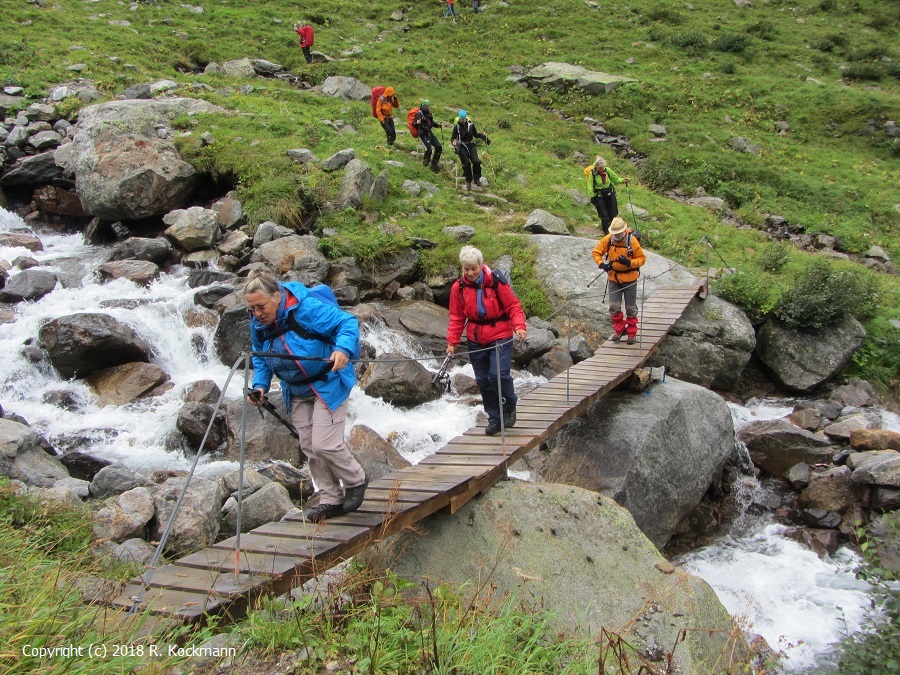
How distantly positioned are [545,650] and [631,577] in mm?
2592

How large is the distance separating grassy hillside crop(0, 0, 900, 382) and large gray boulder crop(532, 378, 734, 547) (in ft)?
16.2

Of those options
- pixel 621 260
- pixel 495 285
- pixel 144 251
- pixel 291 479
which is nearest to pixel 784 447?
pixel 621 260

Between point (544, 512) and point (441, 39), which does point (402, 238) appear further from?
point (441, 39)

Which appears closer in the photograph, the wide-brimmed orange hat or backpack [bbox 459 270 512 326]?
backpack [bbox 459 270 512 326]

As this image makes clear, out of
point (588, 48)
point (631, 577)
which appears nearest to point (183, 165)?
point (631, 577)

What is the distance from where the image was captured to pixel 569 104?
28875 millimetres

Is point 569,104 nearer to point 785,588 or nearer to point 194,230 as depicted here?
point 194,230

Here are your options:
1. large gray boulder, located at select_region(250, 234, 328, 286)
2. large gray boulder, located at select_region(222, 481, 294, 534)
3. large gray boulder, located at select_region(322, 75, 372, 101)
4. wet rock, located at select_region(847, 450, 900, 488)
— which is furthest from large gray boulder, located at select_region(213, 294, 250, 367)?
large gray boulder, located at select_region(322, 75, 372, 101)

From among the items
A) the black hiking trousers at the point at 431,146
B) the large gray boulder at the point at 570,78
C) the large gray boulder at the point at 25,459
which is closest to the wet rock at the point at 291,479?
the large gray boulder at the point at 25,459

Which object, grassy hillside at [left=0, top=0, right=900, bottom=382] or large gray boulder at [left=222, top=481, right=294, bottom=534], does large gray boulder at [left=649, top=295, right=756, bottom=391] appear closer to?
grassy hillside at [left=0, top=0, right=900, bottom=382]

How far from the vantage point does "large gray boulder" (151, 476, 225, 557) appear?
6.89 metres

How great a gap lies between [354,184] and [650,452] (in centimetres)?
1110

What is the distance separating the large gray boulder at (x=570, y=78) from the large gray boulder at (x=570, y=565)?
87.2 feet

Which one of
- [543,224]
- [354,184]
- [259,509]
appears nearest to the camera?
[259,509]
